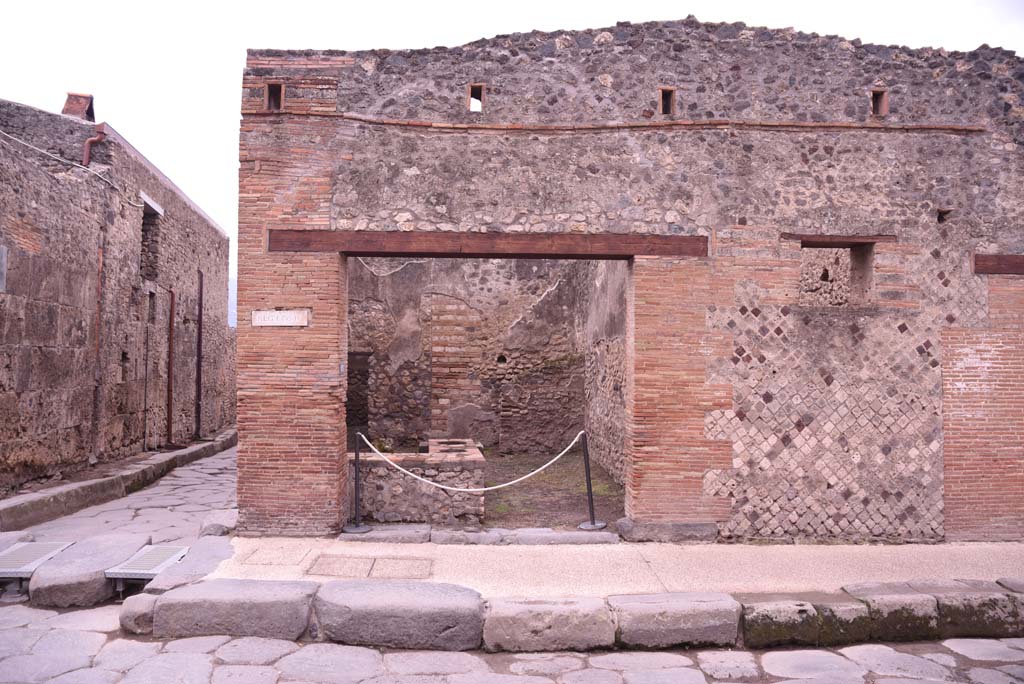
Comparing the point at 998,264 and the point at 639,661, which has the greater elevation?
the point at 998,264

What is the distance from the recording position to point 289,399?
609 centimetres

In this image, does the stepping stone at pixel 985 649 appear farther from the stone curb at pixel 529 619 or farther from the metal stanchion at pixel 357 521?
the metal stanchion at pixel 357 521

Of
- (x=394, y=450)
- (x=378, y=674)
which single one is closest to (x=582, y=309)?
(x=394, y=450)

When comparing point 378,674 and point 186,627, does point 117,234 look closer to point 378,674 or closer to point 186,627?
point 186,627

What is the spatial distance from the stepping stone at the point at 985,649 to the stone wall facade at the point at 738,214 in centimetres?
159

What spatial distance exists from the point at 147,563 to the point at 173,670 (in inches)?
59.8

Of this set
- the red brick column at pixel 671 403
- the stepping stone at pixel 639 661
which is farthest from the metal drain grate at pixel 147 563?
the red brick column at pixel 671 403

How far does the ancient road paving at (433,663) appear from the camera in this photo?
3.97 m

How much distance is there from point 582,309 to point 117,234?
7078 mm

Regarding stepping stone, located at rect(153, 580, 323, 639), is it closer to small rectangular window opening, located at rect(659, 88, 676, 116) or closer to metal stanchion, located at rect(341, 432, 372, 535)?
metal stanchion, located at rect(341, 432, 372, 535)

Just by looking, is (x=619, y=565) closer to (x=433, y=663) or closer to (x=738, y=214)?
(x=433, y=663)

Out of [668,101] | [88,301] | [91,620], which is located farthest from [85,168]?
[668,101]

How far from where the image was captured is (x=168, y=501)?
8.28m

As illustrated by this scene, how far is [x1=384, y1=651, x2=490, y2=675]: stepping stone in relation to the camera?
412 cm
